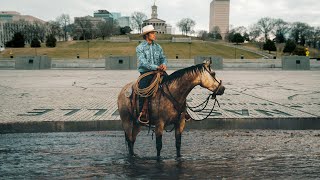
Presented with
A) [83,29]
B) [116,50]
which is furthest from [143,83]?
[83,29]

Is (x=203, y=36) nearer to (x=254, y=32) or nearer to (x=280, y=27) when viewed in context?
(x=254, y=32)

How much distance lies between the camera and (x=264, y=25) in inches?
4852

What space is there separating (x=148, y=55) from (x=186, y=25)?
138726 mm

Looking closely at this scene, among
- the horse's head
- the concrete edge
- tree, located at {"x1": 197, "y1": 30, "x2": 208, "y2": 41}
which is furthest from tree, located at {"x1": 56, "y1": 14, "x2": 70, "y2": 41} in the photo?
the horse's head

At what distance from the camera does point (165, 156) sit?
594 cm

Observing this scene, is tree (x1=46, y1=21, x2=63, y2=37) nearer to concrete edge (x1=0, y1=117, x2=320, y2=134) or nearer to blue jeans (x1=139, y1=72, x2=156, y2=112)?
concrete edge (x1=0, y1=117, x2=320, y2=134)

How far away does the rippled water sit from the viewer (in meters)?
5.05

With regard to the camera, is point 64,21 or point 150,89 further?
point 64,21

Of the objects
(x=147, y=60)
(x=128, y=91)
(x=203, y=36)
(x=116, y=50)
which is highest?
(x=203, y=36)

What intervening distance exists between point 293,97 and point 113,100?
7108mm

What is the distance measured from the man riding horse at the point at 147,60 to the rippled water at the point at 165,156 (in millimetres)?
908

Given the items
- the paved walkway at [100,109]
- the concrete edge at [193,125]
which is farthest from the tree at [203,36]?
the concrete edge at [193,125]

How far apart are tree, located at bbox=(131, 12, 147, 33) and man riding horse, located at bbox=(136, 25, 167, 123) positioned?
134656mm

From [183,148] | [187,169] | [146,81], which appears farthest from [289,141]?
[146,81]
